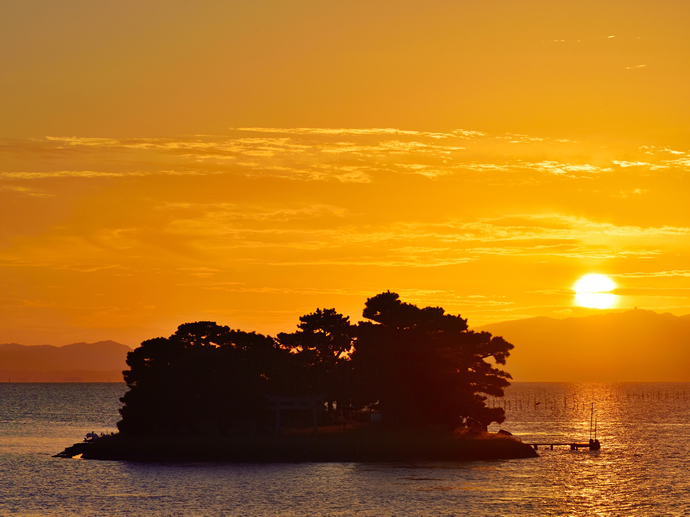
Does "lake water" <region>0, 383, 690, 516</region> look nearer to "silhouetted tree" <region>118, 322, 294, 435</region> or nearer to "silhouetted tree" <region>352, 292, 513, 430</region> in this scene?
"silhouetted tree" <region>118, 322, 294, 435</region>

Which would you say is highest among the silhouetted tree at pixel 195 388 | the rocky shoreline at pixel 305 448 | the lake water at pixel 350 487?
the silhouetted tree at pixel 195 388

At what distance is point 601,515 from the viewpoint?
7344cm

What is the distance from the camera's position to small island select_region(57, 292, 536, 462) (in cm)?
10025

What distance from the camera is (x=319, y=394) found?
109m

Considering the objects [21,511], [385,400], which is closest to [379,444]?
[385,400]

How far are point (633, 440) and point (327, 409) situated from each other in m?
52.5

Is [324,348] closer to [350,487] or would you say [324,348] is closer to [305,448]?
[305,448]

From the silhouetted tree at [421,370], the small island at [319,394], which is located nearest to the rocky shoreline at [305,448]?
the small island at [319,394]

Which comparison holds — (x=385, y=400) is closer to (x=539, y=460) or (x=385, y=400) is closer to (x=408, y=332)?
(x=408, y=332)

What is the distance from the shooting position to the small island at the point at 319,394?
329 feet

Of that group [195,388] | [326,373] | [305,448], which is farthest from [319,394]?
[195,388]

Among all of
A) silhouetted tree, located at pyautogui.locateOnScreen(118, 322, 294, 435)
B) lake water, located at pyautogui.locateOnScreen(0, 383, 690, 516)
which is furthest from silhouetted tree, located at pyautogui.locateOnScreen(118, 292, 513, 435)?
lake water, located at pyautogui.locateOnScreen(0, 383, 690, 516)

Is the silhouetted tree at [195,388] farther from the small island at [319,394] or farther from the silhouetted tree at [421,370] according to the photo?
the silhouetted tree at [421,370]

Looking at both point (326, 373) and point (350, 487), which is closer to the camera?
point (350, 487)
